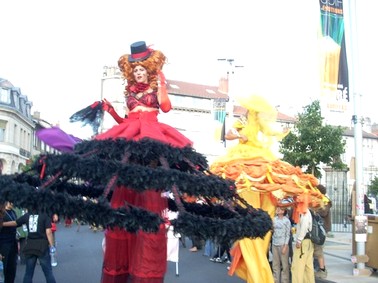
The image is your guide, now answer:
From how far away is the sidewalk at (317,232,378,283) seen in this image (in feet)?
35.0

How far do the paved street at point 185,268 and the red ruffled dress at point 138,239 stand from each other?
22.0 ft

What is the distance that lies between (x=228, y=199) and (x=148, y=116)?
3.40 feet

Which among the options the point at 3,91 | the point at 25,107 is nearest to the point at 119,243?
the point at 3,91

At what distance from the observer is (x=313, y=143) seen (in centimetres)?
2331

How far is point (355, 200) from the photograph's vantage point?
1161 cm

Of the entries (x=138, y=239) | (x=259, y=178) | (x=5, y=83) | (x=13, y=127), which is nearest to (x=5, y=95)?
(x=5, y=83)

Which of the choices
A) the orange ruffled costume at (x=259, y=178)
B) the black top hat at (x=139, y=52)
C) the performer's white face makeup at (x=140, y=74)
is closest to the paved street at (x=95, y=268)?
the orange ruffled costume at (x=259, y=178)

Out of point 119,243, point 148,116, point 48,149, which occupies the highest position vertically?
point 148,116

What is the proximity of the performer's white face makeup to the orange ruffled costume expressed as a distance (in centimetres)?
281

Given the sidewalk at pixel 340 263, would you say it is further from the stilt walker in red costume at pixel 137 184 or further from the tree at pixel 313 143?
the stilt walker in red costume at pixel 137 184

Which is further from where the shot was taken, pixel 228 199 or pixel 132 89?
pixel 132 89

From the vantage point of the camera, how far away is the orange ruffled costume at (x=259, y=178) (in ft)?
23.6

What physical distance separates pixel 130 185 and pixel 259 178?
4.09 meters

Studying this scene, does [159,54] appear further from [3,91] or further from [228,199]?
[3,91]
